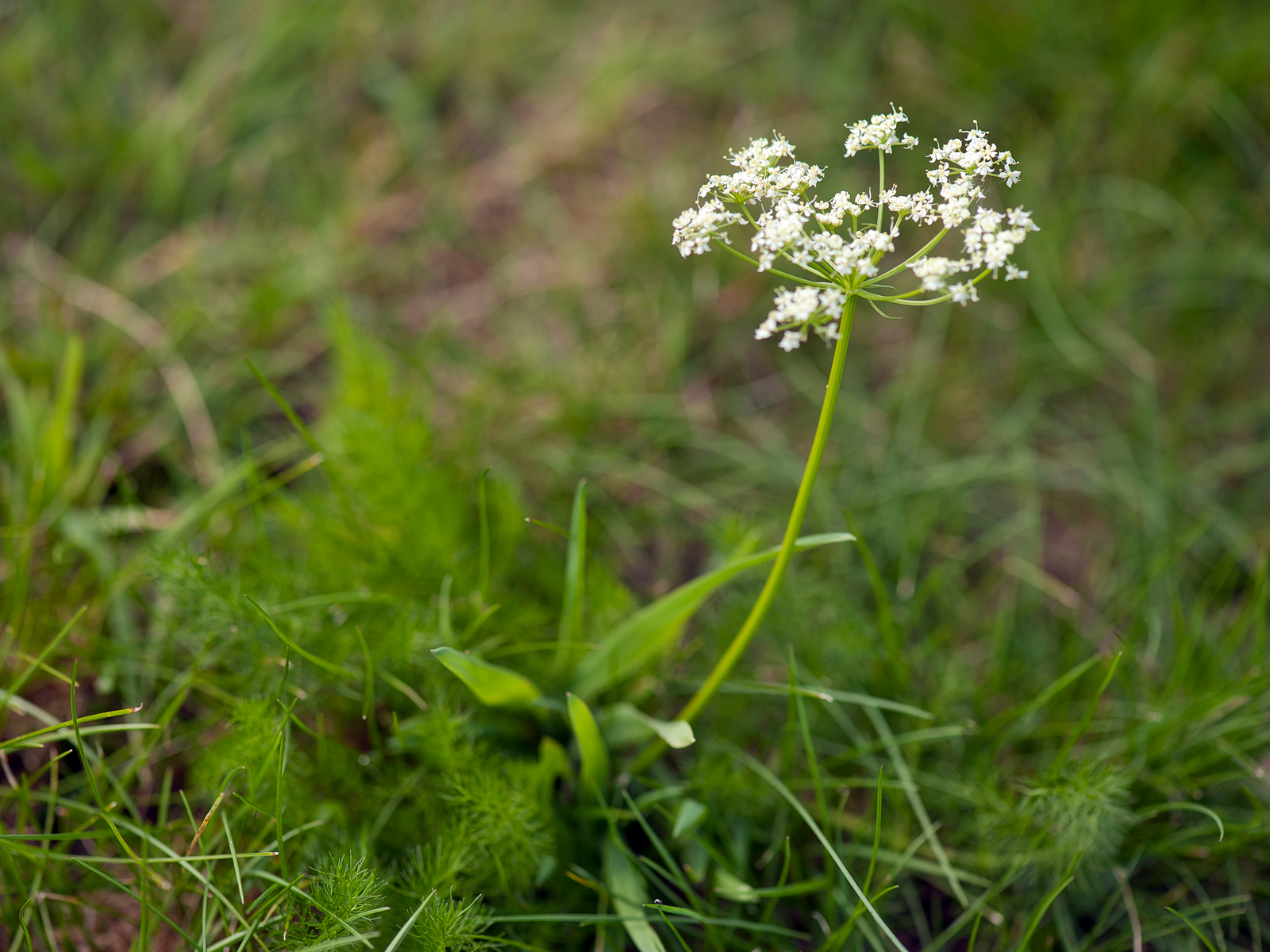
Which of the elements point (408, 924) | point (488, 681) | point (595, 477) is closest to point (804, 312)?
point (488, 681)

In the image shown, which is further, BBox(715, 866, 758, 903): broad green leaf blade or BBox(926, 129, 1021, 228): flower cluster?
BBox(715, 866, 758, 903): broad green leaf blade

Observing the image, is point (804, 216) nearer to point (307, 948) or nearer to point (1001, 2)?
point (307, 948)

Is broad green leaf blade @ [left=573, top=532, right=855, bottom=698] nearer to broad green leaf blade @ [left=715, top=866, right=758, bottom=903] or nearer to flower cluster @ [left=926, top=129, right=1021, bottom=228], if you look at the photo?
broad green leaf blade @ [left=715, top=866, right=758, bottom=903]

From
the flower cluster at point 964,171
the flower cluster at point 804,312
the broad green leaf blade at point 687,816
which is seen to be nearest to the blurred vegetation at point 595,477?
the broad green leaf blade at point 687,816

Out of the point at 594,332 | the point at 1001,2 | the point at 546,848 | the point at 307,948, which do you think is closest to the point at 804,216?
the point at 546,848

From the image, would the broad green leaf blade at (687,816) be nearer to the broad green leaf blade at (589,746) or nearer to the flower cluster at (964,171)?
the broad green leaf blade at (589,746)

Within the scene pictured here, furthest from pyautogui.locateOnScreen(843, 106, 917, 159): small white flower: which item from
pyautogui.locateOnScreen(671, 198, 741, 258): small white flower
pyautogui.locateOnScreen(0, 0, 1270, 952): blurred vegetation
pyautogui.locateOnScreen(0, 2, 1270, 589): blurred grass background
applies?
pyautogui.locateOnScreen(0, 2, 1270, 589): blurred grass background
